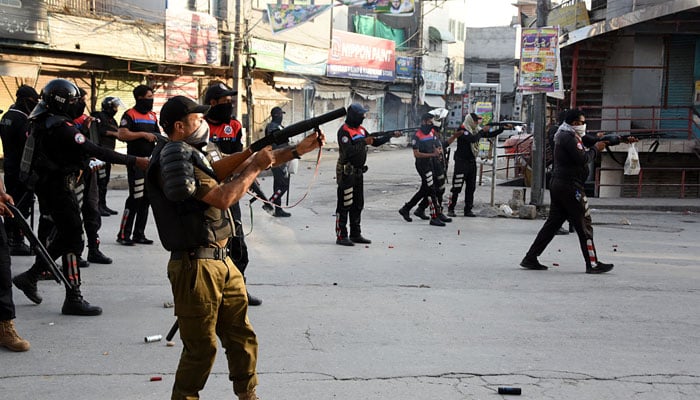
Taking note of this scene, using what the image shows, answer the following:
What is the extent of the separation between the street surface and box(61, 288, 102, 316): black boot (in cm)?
8

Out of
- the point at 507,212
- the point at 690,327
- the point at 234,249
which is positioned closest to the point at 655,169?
the point at 507,212

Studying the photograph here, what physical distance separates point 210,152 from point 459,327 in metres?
2.92

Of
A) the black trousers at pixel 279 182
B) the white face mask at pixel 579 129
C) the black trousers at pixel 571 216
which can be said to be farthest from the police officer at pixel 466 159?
the black trousers at pixel 571 216

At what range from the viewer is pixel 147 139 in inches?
395

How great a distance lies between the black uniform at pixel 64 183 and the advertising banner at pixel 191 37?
21240 mm

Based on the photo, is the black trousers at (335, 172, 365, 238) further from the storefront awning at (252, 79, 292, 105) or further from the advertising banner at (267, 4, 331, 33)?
the storefront awning at (252, 79, 292, 105)

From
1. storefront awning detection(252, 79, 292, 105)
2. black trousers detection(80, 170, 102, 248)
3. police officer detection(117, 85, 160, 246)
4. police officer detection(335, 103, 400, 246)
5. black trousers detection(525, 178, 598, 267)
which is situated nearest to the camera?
black trousers detection(80, 170, 102, 248)

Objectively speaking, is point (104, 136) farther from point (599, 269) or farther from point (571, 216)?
point (599, 269)

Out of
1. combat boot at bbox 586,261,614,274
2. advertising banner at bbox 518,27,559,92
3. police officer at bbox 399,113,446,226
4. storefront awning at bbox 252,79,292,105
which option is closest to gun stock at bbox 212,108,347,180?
combat boot at bbox 586,261,614,274

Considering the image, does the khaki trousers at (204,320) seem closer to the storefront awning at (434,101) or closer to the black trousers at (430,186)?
the black trousers at (430,186)

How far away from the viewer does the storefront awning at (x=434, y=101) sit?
50100mm

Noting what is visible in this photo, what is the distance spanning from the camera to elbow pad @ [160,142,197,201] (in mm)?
3941

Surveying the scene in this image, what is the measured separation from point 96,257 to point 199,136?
523 cm

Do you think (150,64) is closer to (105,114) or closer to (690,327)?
(105,114)
